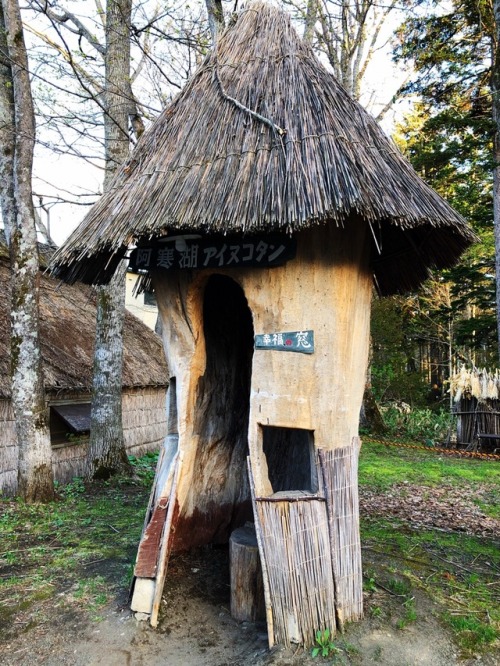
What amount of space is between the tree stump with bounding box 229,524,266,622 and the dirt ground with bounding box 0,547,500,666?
9 cm

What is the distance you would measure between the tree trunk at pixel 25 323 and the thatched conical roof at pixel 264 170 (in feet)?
Result: 7.82

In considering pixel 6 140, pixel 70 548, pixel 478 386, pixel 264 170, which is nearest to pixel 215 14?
pixel 6 140

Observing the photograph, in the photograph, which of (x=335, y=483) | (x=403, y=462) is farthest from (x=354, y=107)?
(x=403, y=462)

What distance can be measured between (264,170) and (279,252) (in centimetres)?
64

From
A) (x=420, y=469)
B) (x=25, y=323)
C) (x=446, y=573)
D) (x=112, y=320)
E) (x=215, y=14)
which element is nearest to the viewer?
(x=446, y=573)

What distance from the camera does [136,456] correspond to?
37.1 feet

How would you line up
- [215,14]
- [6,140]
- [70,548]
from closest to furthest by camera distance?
[70,548] → [6,140] → [215,14]

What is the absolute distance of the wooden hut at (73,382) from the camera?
803 cm

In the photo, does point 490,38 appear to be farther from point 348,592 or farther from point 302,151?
point 348,592

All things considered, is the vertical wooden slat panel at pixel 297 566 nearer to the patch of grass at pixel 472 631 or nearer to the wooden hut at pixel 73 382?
the patch of grass at pixel 472 631

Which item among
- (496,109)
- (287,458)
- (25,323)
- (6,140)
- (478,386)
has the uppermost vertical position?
(496,109)

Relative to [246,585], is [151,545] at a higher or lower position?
higher

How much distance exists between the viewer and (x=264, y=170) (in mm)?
3881

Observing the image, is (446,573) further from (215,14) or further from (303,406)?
(215,14)
